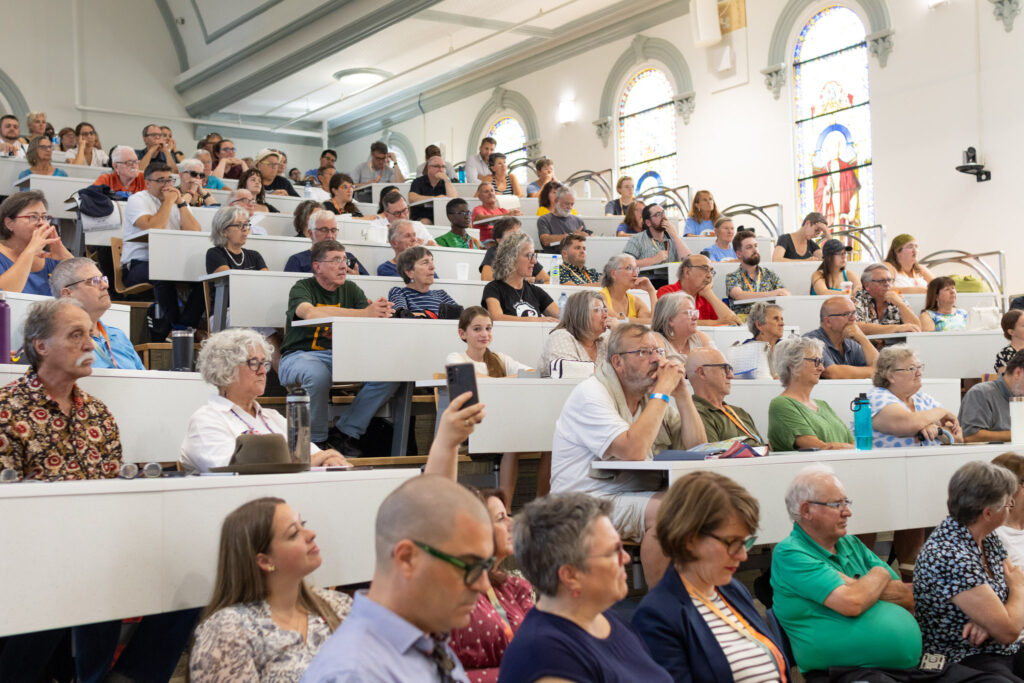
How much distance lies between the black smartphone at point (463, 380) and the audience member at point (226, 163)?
26.1ft

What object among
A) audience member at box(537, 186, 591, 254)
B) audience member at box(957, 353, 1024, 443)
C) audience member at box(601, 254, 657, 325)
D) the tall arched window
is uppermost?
the tall arched window

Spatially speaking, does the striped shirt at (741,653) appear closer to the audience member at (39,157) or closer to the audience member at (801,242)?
the audience member at (801,242)

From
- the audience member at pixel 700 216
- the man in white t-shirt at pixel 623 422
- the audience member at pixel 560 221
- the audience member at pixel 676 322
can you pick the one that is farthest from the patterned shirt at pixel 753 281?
the man in white t-shirt at pixel 623 422

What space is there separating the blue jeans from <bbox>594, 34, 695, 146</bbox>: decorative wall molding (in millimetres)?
9839

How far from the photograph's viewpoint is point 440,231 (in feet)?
26.9

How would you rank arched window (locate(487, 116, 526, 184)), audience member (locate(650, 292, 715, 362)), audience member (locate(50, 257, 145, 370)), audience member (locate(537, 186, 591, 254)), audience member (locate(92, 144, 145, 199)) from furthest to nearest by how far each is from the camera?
1. arched window (locate(487, 116, 526, 184))
2. audience member (locate(537, 186, 591, 254))
3. audience member (locate(92, 144, 145, 199))
4. audience member (locate(650, 292, 715, 362))
5. audience member (locate(50, 257, 145, 370))

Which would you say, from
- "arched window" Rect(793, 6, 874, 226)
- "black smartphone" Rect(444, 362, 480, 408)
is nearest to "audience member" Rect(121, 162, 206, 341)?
"black smartphone" Rect(444, 362, 480, 408)

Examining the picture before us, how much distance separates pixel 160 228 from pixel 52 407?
3682 millimetres

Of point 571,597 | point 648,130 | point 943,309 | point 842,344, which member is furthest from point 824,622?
point 648,130

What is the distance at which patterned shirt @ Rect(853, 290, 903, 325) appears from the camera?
6.76m

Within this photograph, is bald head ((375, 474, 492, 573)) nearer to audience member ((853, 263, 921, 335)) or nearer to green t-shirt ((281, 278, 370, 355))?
green t-shirt ((281, 278, 370, 355))

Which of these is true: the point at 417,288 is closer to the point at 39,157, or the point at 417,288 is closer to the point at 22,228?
the point at 22,228

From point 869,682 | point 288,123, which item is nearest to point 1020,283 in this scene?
point 869,682

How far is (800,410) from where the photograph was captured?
4129 millimetres
